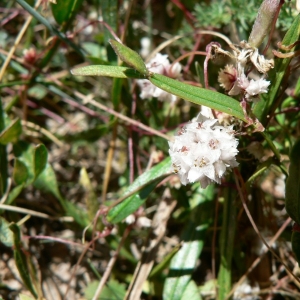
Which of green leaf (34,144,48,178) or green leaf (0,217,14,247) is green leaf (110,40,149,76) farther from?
green leaf (0,217,14,247)

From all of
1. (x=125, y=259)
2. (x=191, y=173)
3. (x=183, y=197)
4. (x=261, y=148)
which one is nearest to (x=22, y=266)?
(x=125, y=259)

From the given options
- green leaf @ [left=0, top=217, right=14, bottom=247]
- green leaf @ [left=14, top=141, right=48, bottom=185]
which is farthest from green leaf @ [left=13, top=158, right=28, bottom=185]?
green leaf @ [left=0, top=217, right=14, bottom=247]

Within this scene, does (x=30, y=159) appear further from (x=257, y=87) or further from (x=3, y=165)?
(x=257, y=87)

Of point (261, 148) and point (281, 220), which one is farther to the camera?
point (281, 220)

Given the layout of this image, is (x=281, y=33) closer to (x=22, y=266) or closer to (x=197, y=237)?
(x=197, y=237)

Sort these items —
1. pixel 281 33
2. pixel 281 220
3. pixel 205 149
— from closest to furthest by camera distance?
pixel 205 149
pixel 281 220
pixel 281 33

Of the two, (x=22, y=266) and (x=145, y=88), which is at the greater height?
(x=145, y=88)
